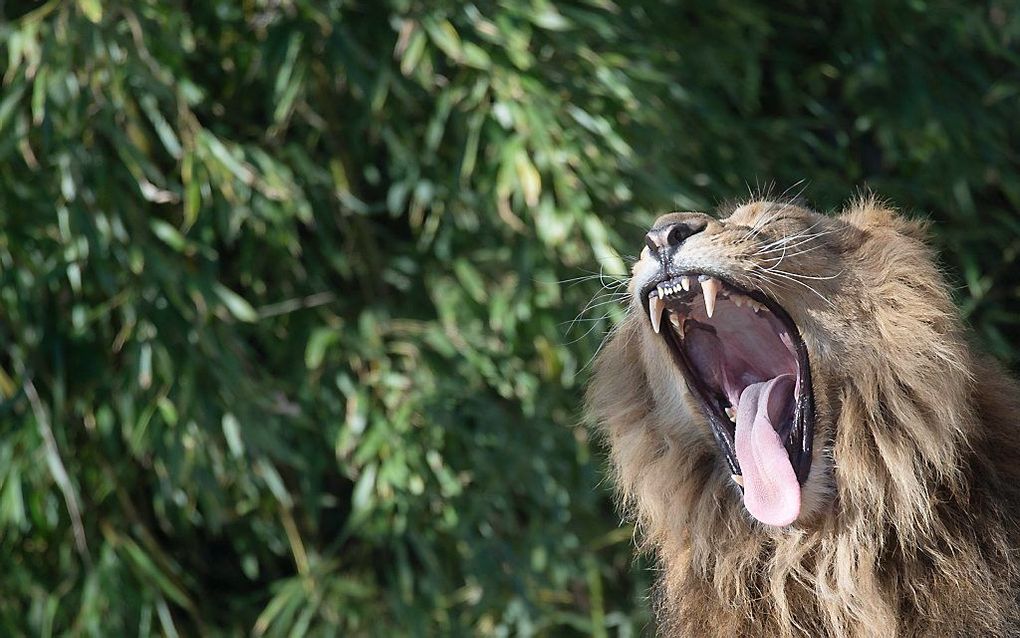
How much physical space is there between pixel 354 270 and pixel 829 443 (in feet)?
7.25

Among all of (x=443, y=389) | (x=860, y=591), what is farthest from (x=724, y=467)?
(x=443, y=389)

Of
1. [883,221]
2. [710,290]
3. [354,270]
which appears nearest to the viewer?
[710,290]

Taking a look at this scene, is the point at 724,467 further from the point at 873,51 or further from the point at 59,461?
the point at 873,51

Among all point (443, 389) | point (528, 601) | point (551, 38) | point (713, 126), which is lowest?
point (528, 601)

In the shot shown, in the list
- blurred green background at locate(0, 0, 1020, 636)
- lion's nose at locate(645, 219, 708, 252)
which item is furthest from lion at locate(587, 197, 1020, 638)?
blurred green background at locate(0, 0, 1020, 636)

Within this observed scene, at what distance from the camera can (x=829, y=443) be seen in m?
2.00

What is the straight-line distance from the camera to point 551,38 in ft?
12.0

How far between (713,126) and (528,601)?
4.96 feet

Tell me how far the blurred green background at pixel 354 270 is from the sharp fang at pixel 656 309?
1.36 m

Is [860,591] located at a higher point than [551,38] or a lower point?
higher

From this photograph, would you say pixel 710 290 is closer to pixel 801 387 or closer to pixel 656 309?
pixel 656 309

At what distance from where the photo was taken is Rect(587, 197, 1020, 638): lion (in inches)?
75.5

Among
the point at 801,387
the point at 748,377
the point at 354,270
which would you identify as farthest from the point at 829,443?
the point at 354,270

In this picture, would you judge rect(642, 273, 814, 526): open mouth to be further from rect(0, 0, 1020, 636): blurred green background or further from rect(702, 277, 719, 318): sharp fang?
rect(0, 0, 1020, 636): blurred green background
